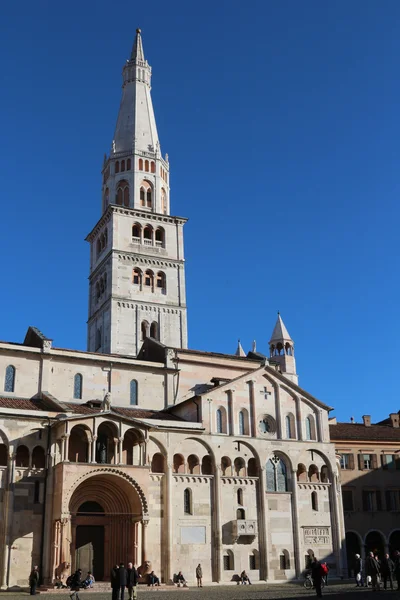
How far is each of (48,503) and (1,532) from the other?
9.46ft

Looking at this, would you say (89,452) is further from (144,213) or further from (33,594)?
(144,213)

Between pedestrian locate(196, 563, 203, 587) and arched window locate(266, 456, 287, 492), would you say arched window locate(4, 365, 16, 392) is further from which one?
arched window locate(266, 456, 287, 492)

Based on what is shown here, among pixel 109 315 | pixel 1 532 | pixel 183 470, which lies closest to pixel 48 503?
pixel 1 532

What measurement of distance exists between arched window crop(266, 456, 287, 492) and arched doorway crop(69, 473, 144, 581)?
10.8 meters

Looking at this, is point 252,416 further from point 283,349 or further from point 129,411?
point 283,349

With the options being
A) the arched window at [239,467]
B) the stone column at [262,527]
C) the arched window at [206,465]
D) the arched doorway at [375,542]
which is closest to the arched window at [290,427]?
the stone column at [262,527]

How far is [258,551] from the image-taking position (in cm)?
4581

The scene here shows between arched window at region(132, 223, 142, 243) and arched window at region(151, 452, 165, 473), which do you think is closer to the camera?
arched window at region(151, 452, 165, 473)

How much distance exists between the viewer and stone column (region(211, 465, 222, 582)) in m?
43.7

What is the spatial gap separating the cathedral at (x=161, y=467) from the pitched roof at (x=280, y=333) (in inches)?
946

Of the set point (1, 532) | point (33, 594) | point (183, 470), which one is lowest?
point (33, 594)

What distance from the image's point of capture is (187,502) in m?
44.5

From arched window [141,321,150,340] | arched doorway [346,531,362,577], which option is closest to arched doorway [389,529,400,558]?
arched doorway [346,531,362,577]

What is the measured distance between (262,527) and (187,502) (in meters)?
5.64
